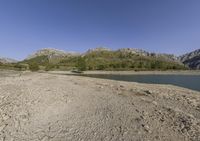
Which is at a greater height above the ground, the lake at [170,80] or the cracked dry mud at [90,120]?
the cracked dry mud at [90,120]

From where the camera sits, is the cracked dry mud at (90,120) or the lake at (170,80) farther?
the lake at (170,80)

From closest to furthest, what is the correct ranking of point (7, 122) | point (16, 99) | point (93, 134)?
point (93, 134) → point (7, 122) → point (16, 99)

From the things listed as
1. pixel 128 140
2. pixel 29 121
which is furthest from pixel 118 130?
pixel 29 121

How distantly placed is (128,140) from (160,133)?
6.52ft

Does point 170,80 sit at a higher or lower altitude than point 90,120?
lower

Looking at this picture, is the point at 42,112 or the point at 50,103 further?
the point at 50,103

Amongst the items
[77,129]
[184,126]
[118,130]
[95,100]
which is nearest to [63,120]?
[77,129]

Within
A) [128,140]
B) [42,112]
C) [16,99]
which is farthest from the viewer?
[16,99]

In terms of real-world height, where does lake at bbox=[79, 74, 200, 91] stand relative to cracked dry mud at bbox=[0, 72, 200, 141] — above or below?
below

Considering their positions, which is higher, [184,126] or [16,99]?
[16,99]

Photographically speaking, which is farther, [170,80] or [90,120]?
[170,80]

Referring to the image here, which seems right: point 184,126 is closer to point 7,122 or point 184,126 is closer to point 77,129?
point 77,129

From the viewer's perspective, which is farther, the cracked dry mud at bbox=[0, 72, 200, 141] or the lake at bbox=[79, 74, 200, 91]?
the lake at bbox=[79, 74, 200, 91]

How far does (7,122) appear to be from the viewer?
1011cm
